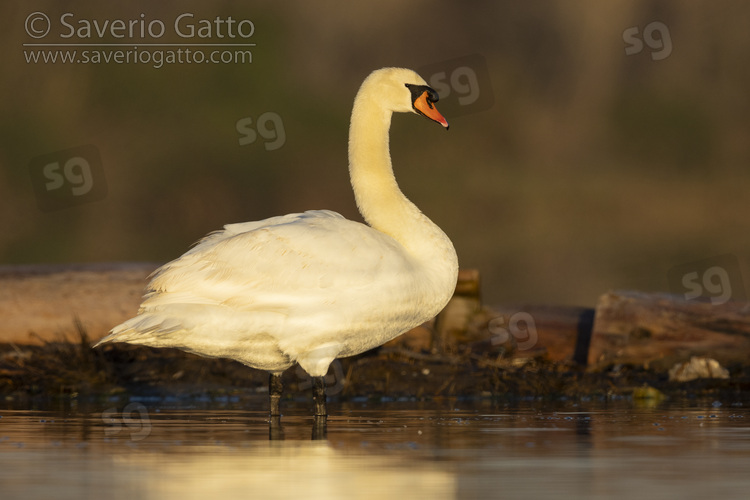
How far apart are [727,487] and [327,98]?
59.4ft

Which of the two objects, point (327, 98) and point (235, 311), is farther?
point (327, 98)

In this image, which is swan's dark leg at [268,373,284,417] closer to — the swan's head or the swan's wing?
the swan's wing

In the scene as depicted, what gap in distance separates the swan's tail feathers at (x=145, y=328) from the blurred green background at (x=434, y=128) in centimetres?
1236

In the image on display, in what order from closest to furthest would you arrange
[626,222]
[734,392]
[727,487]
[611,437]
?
[727,487] < [611,437] < [734,392] < [626,222]

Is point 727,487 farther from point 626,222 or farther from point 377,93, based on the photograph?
point 626,222

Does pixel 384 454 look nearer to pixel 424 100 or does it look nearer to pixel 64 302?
pixel 424 100

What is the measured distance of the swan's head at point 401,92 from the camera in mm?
10398

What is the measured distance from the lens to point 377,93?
10.4 meters

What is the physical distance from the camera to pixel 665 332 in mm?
12672

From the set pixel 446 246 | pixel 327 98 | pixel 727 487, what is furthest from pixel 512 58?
pixel 727 487
